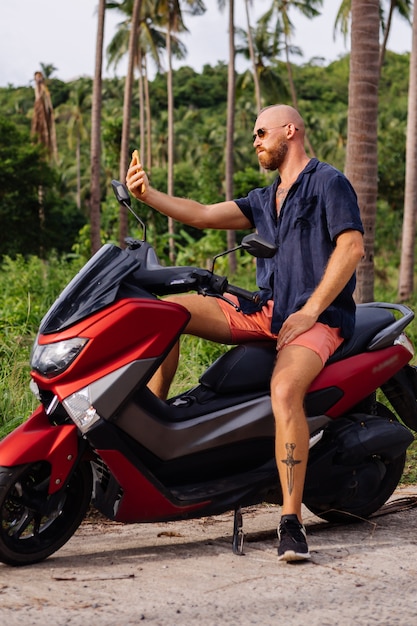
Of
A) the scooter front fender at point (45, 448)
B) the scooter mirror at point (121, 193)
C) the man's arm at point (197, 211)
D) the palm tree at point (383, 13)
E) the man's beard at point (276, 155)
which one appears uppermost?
the palm tree at point (383, 13)

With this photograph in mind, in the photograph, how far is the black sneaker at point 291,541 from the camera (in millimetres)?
4059

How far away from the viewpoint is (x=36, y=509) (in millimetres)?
3953

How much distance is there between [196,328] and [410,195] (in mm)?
13483

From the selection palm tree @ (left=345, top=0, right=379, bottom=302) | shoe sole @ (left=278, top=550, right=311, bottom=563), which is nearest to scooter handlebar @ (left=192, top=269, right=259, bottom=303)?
shoe sole @ (left=278, top=550, right=311, bottom=563)

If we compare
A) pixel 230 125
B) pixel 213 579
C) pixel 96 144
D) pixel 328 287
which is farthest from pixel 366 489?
pixel 230 125

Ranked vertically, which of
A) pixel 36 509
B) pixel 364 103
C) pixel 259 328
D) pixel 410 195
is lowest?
pixel 36 509

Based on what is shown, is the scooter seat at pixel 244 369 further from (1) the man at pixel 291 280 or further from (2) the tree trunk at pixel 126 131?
(2) the tree trunk at pixel 126 131

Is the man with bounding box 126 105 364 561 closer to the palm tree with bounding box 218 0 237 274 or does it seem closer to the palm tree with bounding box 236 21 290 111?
the palm tree with bounding box 218 0 237 274

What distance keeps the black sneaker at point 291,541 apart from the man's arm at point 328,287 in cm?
73

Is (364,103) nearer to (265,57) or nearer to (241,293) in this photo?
(241,293)

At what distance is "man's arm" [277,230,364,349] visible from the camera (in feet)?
14.2

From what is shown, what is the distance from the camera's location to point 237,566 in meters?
4.05

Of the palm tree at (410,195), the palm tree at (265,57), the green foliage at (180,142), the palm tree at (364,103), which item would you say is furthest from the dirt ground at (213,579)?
the palm tree at (265,57)

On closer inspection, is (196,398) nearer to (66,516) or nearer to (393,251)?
(66,516)
